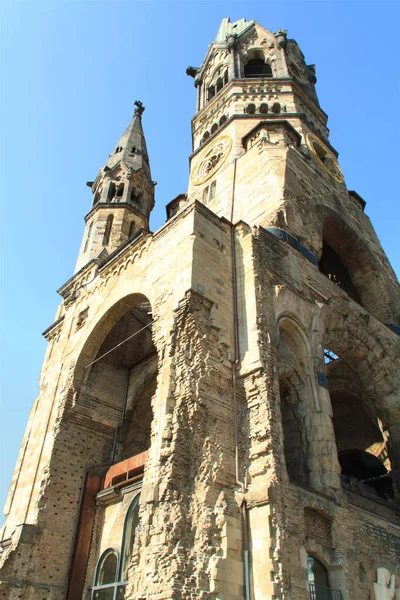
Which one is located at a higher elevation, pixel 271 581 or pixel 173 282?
pixel 173 282

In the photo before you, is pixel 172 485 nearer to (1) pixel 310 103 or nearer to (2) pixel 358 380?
(2) pixel 358 380

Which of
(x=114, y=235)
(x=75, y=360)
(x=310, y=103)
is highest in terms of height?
(x=310, y=103)

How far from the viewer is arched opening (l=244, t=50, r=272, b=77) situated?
26.1 metres

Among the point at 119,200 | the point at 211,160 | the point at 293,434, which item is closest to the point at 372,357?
the point at 293,434

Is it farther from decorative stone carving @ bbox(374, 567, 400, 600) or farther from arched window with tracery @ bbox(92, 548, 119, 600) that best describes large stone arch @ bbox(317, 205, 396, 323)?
arched window with tracery @ bbox(92, 548, 119, 600)

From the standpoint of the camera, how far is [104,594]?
10516mm

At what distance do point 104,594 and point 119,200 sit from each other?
15.4 m

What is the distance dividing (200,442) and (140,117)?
23.7 meters

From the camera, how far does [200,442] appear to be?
877 centimetres

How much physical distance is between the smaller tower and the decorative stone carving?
13.7m

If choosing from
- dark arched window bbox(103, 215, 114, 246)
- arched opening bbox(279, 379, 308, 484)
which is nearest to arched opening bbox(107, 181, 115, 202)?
dark arched window bbox(103, 215, 114, 246)

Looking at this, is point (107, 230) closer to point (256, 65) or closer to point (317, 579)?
point (256, 65)

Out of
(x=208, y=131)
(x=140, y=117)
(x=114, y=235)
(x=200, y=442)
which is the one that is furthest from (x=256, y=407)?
(x=140, y=117)

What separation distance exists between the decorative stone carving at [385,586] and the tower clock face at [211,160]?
14630 mm
